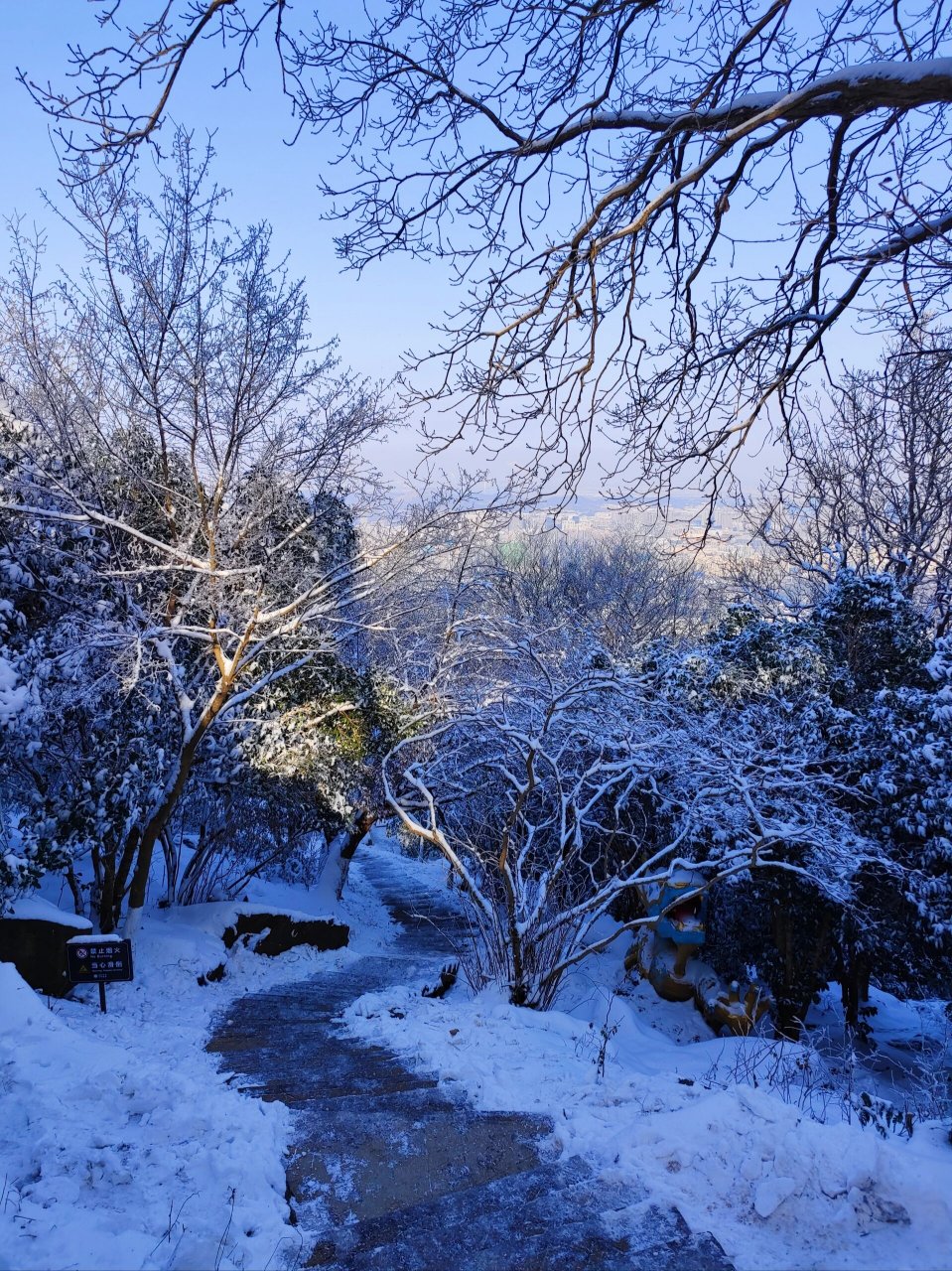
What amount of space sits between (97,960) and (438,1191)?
458cm

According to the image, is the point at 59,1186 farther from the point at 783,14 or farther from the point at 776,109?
the point at 783,14

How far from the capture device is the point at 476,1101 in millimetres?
4152

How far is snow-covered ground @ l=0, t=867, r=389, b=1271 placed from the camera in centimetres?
252

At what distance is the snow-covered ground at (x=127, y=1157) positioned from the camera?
2.52m

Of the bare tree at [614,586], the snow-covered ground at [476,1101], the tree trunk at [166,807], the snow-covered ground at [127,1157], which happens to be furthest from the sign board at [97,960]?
the bare tree at [614,586]

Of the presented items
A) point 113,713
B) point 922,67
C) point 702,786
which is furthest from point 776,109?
point 113,713

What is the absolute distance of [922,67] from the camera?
2.60m

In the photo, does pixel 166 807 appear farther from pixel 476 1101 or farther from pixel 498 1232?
pixel 498 1232

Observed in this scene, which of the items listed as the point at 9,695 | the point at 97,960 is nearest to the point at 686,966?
the point at 97,960

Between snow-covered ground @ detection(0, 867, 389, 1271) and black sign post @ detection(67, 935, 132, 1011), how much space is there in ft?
3.18

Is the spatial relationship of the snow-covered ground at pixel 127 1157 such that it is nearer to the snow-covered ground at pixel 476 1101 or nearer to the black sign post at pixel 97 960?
the snow-covered ground at pixel 476 1101

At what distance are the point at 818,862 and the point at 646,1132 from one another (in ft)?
20.5

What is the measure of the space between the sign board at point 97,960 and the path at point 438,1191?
1.96 metres

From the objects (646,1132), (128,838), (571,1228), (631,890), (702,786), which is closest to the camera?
(571,1228)
